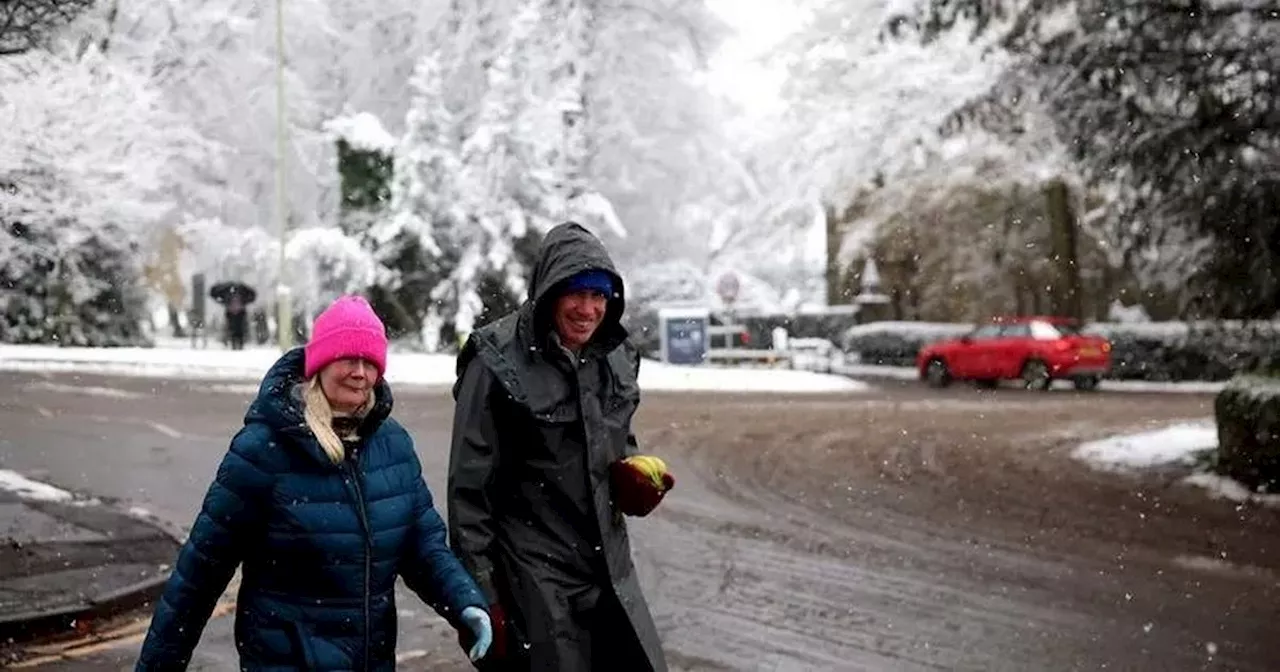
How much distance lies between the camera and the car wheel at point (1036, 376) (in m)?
26.4

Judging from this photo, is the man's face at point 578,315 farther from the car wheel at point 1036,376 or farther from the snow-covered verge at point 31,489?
the car wheel at point 1036,376

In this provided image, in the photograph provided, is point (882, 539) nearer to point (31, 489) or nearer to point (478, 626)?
point (478, 626)

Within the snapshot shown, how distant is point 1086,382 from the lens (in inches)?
1052

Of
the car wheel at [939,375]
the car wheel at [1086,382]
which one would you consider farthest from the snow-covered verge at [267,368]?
the car wheel at [1086,382]

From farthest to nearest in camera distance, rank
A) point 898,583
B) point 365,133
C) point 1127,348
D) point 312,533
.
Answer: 1. point 365,133
2. point 1127,348
3. point 898,583
4. point 312,533

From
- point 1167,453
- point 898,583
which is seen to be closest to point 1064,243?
point 1167,453

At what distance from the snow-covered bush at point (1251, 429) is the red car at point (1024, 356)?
45.3 feet

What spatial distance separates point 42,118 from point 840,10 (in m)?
20.7

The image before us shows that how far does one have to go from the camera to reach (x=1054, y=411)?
21.1 metres

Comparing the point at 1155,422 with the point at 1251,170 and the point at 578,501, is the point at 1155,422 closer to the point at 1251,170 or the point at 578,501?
the point at 1251,170

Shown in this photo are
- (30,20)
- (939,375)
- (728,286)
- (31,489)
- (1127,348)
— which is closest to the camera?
(30,20)

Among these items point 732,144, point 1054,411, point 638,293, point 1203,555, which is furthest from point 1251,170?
point 732,144

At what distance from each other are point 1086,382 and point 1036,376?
1.05 meters

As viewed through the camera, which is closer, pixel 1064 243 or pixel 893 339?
pixel 1064 243
